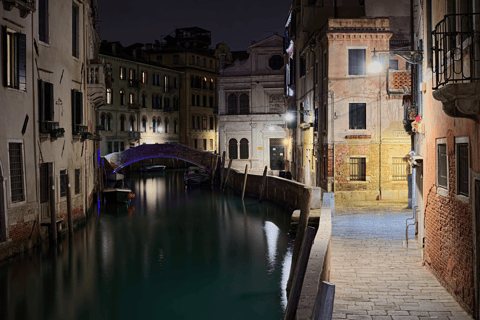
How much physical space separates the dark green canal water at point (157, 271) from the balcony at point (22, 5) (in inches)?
239

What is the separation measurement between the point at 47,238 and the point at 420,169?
1023 centimetres

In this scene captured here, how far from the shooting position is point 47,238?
1448 centimetres

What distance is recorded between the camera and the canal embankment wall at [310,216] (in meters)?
6.03

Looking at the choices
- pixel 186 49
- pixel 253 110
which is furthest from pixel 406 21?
pixel 186 49

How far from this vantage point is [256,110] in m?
39.4

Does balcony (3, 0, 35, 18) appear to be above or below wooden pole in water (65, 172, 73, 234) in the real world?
above

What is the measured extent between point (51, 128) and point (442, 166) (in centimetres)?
1037

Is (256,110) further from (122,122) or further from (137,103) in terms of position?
(122,122)

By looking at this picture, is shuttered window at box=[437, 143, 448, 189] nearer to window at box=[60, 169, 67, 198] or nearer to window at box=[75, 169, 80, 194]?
window at box=[60, 169, 67, 198]

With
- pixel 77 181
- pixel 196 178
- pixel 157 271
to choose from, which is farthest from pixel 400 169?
pixel 196 178

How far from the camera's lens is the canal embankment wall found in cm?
603

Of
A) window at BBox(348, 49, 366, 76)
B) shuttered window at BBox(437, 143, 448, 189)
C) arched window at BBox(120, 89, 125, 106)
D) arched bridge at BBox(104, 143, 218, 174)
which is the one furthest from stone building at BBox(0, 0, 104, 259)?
arched window at BBox(120, 89, 125, 106)

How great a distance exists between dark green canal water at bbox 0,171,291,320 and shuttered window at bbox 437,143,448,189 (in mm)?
4039

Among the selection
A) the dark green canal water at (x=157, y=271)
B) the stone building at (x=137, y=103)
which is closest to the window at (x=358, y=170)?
the dark green canal water at (x=157, y=271)
